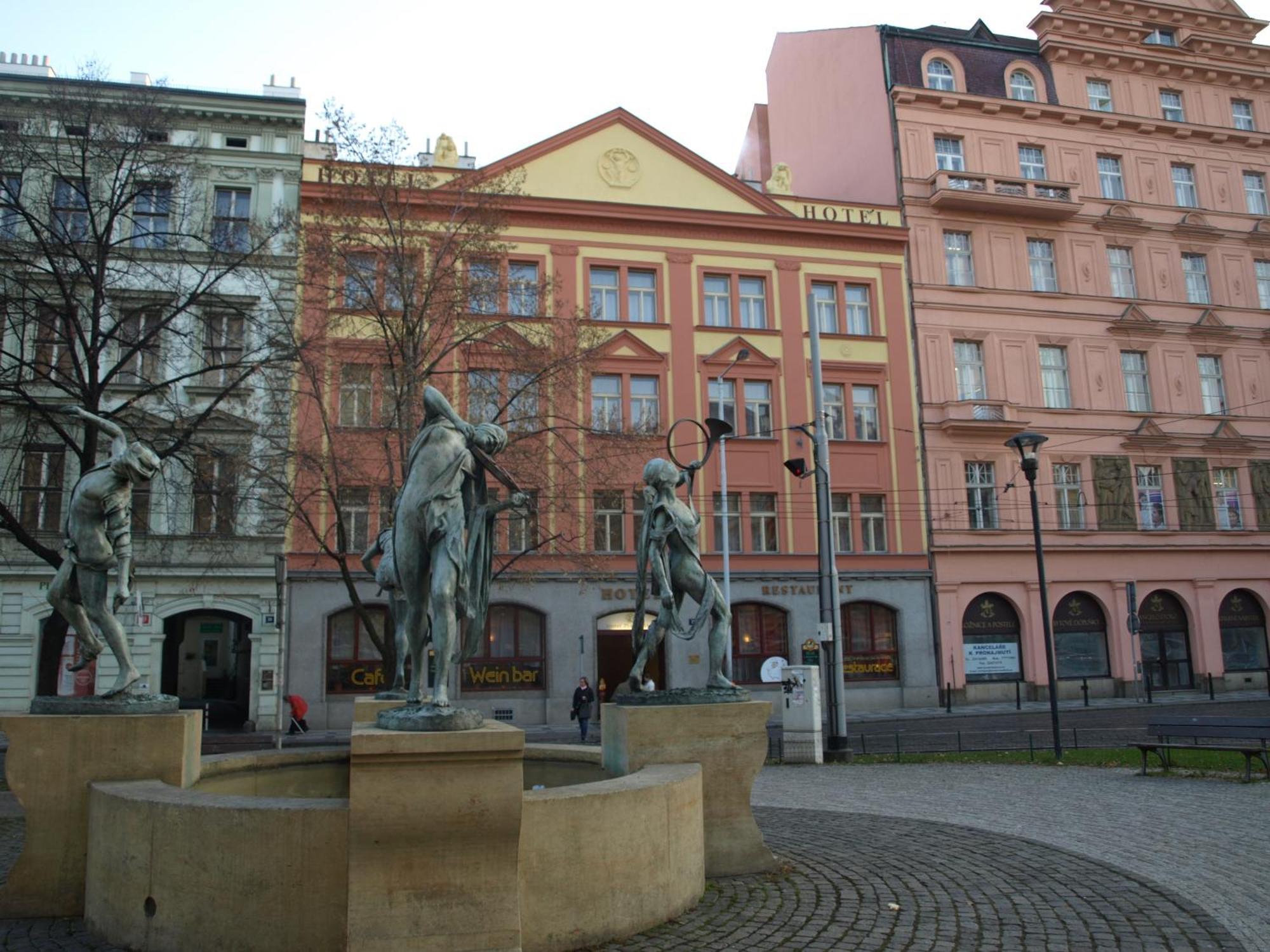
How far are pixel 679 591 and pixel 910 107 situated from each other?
32.7 m

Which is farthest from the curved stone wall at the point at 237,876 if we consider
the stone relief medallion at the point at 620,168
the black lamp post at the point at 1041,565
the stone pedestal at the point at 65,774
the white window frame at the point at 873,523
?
the stone relief medallion at the point at 620,168

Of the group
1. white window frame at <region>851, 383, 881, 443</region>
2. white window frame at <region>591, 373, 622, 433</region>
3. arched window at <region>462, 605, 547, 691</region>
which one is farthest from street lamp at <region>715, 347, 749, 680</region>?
arched window at <region>462, 605, 547, 691</region>

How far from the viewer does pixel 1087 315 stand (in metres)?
37.0

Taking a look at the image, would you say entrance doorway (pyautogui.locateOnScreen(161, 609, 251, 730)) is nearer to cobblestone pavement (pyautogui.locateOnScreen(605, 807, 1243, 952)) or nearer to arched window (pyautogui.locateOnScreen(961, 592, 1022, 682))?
arched window (pyautogui.locateOnScreen(961, 592, 1022, 682))

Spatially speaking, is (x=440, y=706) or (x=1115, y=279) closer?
(x=440, y=706)

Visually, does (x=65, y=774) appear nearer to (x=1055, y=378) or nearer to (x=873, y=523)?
(x=873, y=523)

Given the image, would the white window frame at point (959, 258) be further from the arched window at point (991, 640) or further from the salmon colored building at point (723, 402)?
the arched window at point (991, 640)

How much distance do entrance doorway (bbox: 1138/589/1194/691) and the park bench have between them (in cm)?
2242

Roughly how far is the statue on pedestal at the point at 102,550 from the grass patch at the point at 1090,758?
12712 millimetres

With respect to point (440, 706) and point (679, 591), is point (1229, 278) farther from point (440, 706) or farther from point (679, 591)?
point (440, 706)

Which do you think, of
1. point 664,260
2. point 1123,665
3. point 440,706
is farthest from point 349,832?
point 1123,665

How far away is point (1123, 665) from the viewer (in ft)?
113

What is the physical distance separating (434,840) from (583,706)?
62.7ft

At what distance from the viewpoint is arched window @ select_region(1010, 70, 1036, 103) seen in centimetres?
3900
